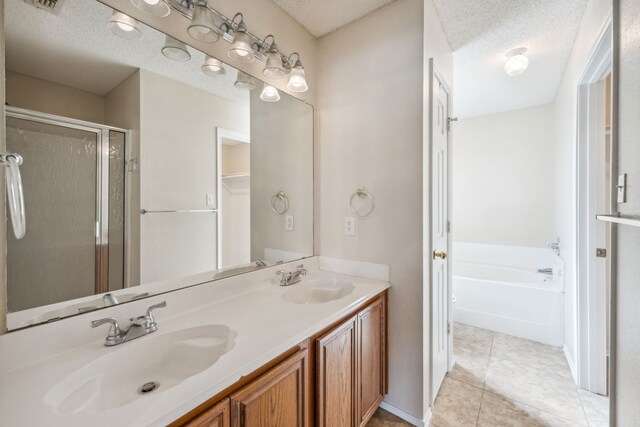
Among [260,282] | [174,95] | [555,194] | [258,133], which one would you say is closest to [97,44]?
[174,95]

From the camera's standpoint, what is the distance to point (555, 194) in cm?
293

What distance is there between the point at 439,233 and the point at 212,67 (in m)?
1.67

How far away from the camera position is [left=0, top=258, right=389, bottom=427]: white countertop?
0.57 m

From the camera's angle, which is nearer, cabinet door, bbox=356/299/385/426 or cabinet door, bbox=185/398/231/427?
cabinet door, bbox=185/398/231/427

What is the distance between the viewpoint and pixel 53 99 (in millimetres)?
854

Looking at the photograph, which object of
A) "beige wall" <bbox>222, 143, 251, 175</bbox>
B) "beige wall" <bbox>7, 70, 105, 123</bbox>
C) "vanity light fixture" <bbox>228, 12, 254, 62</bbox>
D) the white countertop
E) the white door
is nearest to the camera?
the white countertop

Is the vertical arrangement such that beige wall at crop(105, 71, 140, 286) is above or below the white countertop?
above

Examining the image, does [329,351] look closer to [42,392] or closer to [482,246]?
[42,392]

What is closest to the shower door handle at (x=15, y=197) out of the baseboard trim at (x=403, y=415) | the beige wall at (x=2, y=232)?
the beige wall at (x=2, y=232)

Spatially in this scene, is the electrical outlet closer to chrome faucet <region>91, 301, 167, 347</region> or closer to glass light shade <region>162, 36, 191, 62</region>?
chrome faucet <region>91, 301, 167, 347</region>

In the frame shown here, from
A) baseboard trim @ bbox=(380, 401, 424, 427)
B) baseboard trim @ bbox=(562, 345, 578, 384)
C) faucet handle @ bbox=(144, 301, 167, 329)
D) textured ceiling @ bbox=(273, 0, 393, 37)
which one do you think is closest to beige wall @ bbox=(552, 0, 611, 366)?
baseboard trim @ bbox=(562, 345, 578, 384)

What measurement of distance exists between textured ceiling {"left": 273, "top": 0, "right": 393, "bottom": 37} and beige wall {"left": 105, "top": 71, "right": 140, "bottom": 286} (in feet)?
3.49

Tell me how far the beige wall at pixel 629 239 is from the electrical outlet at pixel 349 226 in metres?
1.20

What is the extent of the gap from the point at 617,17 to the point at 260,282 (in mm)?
2016
